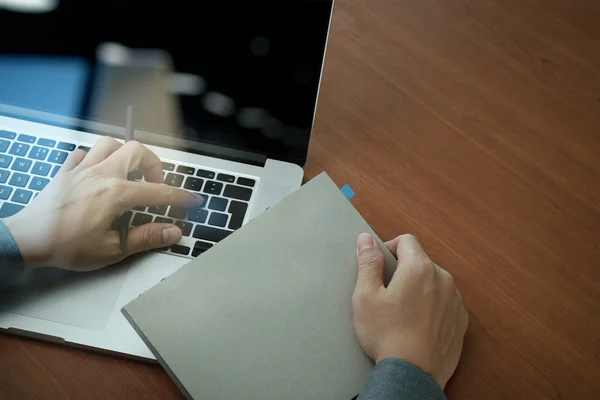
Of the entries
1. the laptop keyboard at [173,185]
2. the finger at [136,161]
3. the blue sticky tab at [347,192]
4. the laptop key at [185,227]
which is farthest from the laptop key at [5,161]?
the blue sticky tab at [347,192]

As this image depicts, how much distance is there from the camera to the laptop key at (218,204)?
27.4 inches

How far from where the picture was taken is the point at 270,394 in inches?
22.5

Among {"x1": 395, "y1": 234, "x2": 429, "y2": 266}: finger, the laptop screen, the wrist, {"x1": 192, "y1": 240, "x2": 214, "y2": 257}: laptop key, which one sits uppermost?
the laptop screen

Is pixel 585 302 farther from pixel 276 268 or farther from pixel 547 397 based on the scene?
pixel 276 268

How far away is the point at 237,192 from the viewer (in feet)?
2.33

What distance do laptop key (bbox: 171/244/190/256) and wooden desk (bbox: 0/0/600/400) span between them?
13cm

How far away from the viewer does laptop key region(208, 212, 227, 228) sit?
69cm

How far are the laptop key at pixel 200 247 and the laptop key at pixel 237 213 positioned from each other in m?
0.03

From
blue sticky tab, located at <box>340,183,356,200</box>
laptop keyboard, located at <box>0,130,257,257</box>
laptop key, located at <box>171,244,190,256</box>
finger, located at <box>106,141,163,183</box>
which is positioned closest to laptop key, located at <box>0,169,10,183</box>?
laptop keyboard, located at <box>0,130,257,257</box>

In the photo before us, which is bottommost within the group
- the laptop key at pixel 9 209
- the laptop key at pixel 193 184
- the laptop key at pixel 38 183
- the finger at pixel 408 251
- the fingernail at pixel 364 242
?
the laptop key at pixel 9 209

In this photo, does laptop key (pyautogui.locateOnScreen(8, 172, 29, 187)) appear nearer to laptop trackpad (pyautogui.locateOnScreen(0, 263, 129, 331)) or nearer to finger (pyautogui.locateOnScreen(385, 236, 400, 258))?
laptop trackpad (pyautogui.locateOnScreen(0, 263, 129, 331))

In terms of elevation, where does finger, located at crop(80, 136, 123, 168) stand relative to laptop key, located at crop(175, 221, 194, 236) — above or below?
above

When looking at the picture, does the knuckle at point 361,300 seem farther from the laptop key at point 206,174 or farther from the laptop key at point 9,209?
the laptop key at point 9,209

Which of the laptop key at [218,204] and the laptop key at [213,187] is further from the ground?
the laptop key at [213,187]
